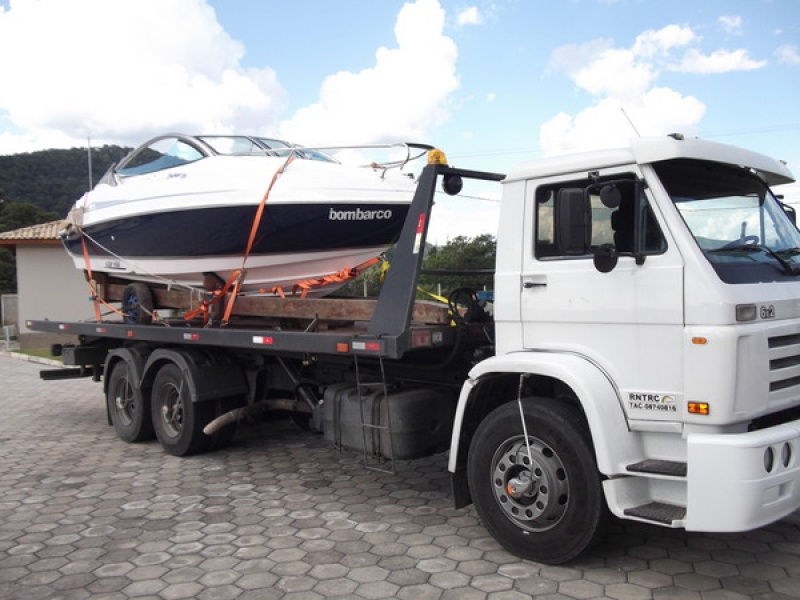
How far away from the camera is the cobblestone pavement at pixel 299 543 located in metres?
3.79

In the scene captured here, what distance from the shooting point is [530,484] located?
3.96 metres

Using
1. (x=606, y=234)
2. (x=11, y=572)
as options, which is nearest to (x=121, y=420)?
(x=11, y=572)

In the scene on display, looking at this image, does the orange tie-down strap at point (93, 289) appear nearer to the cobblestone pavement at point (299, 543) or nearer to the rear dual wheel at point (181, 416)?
the rear dual wheel at point (181, 416)

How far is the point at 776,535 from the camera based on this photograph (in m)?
4.39

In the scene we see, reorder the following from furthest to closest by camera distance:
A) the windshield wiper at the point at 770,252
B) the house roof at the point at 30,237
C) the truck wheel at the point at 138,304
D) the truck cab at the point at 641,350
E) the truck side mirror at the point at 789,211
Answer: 1. the house roof at the point at 30,237
2. the truck wheel at the point at 138,304
3. the truck side mirror at the point at 789,211
4. the windshield wiper at the point at 770,252
5. the truck cab at the point at 641,350

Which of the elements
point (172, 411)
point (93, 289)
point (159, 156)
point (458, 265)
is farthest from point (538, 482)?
point (93, 289)

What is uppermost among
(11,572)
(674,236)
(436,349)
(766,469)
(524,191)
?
(524,191)

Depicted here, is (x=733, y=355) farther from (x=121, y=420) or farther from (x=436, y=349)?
(x=121, y=420)

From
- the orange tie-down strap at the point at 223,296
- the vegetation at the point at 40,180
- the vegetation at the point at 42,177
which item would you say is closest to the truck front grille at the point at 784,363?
the orange tie-down strap at the point at 223,296

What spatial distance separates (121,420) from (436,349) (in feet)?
14.4

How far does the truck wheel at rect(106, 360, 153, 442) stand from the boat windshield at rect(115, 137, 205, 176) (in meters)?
2.14

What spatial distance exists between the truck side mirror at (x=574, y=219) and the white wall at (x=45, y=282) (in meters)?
21.0

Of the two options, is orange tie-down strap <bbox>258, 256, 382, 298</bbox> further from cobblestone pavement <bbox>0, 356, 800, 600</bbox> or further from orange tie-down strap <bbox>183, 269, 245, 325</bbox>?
cobblestone pavement <bbox>0, 356, 800, 600</bbox>

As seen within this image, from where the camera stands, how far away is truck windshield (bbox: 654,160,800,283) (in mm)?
3689
